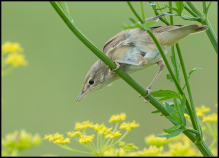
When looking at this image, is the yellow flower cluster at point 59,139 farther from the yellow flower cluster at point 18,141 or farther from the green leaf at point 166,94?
the green leaf at point 166,94

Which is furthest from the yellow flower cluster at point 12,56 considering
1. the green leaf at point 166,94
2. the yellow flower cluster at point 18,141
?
the green leaf at point 166,94

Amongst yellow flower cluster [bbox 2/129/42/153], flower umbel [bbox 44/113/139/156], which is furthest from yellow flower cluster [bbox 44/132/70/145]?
yellow flower cluster [bbox 2/129/42/153]

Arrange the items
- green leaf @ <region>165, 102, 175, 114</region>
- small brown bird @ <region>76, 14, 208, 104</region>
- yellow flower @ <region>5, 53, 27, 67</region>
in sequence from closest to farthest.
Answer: green leaf @ <region>165, 102, 175, 114</region>
small brown bird @ <region>76, 14, 208, 104</region>
yellow flower @ <region>5, 53, 27, 67</region>

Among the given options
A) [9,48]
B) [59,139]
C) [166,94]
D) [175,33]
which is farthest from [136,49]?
[9,48]

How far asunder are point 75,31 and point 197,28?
0.56 metres

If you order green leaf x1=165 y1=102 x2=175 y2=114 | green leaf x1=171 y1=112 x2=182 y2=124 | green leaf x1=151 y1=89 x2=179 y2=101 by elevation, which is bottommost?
green leaf x1=171 y1=112 x2=182 y2=124

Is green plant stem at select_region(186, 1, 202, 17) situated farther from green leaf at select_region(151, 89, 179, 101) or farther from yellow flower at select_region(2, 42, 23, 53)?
yellow flower at select_region(2, 42, 23, 53)

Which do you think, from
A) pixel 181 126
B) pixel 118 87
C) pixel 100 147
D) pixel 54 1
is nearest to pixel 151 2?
pixel 54 1

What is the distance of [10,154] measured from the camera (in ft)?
5.56

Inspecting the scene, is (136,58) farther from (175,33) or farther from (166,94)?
(166,94)

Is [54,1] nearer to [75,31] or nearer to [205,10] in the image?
[75,31]

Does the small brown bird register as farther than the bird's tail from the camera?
Yes

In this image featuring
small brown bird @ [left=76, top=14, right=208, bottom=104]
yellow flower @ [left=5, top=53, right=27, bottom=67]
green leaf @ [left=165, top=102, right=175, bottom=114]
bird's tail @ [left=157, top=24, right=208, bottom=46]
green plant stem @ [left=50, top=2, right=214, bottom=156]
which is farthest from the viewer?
yellow flower @ [left=5, top=53, right=27, bottom=67]

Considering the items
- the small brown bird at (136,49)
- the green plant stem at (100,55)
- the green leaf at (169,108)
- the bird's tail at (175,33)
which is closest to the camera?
the green plant stem at (100,55)
